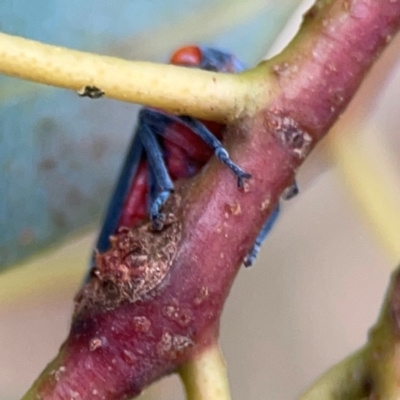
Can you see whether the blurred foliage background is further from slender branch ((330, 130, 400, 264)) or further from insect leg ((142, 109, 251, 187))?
insect leg ((142, 109, 251, 187))

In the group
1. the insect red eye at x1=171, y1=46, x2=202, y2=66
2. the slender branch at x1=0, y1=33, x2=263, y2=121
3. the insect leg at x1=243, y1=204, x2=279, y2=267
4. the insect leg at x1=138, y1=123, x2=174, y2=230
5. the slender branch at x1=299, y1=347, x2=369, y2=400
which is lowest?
the slender branch at x1=299, y1=347, x2=369, y2=400

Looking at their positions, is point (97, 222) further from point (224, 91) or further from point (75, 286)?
point (224, 91)

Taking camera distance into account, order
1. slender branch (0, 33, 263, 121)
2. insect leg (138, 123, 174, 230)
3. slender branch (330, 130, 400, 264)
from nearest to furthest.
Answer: slender branch (0, 33, 263, 121) < insect leg (138, 123, 174, 230) < slender branch (330, 130, 400, 264)

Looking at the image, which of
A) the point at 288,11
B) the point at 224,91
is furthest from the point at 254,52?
the point at 224,91

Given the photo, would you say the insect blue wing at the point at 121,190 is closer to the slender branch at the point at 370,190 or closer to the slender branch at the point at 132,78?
the slender branch at the point at 132,78

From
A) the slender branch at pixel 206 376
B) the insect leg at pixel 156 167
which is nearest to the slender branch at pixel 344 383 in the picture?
the slender branch at pixel 206 376

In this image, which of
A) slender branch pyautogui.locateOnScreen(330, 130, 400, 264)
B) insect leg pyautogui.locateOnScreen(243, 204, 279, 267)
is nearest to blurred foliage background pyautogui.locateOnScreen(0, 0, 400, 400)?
slender branch pyautogui.locateOnScreen(330, 130, 400, 264)

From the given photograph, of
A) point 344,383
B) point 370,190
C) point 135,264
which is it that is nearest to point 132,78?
point 135,264
